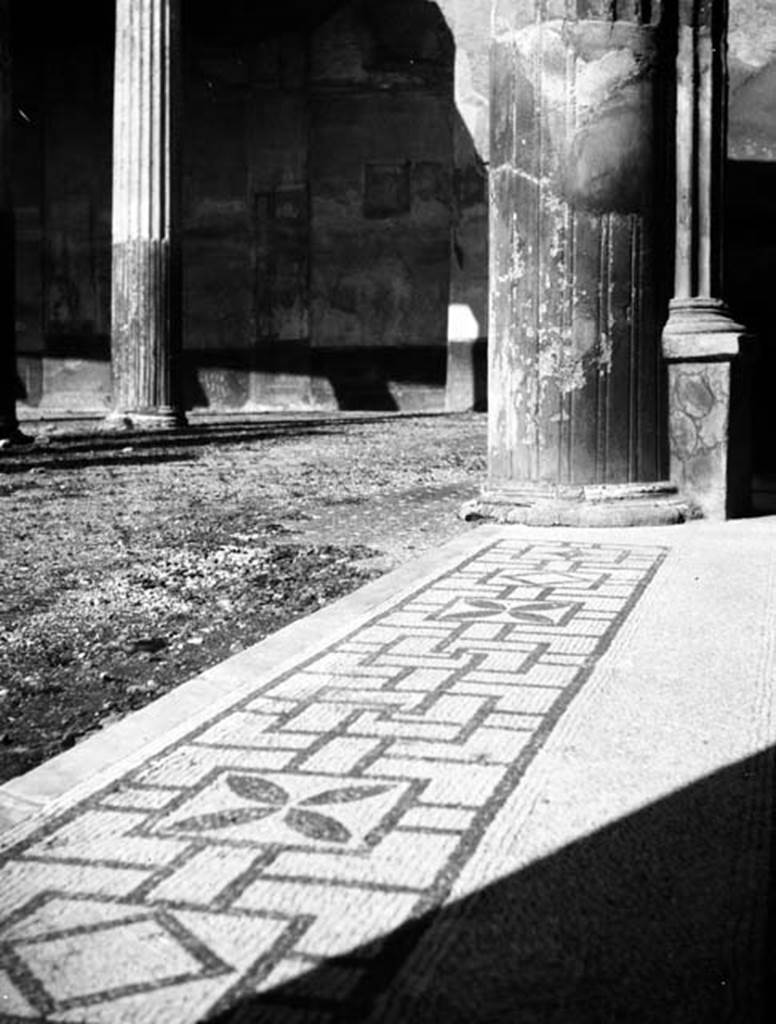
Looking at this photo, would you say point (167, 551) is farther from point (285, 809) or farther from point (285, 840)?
point (285, 840)

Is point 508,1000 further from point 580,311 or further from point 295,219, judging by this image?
point 295,219

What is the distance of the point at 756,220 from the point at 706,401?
2266 mm

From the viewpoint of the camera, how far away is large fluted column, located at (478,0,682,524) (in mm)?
6258

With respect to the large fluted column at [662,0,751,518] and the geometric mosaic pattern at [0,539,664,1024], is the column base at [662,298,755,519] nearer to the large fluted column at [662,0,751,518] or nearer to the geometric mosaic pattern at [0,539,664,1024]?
the large fluted column at [662,0,751,518]

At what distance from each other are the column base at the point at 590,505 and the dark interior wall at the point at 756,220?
1567mm

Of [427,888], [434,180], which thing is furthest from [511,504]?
[434,180]

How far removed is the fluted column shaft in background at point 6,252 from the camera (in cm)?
1230

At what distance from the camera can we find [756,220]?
823 centimetres

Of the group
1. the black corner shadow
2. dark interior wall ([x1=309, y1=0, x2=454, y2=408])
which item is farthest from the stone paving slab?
dark interior wall ([x1=309, y1=0, x2=454, y2=408])

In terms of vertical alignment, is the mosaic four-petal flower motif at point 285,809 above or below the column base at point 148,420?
below

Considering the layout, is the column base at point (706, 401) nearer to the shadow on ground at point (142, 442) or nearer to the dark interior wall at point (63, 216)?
the shadow on ground at point (142, 442)

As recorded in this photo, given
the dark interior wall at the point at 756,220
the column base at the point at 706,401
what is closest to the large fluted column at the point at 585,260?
the column base at the point at 706,401

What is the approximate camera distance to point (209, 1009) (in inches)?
63.0

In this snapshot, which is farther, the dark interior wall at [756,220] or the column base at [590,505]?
the dark interior wall at [756,220]
